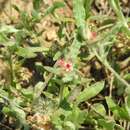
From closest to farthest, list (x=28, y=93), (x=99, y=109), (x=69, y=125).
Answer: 1. (x=69, y=125)
2. (x=28, y=93)
3. (x=99, y=109)

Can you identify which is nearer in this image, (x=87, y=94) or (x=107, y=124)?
(x=107, y=124)

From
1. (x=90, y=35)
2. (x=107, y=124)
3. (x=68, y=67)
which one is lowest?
(x=107, y=124)

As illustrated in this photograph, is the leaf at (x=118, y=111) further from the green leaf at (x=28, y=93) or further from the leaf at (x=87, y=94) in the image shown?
the green leaf at (x=28, y=93)

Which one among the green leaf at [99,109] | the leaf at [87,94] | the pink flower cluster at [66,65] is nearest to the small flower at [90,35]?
the pink flower cluster at [66,65]

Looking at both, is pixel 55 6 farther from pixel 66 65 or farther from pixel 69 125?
pixel 69 125

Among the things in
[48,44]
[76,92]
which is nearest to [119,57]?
[48,44]

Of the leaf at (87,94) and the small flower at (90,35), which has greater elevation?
the small flower at (90,35)

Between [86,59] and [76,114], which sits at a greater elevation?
[86,59]

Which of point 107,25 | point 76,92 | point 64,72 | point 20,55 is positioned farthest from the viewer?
point 107,25

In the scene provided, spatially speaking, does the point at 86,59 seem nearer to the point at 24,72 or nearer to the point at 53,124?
the point at 24,72

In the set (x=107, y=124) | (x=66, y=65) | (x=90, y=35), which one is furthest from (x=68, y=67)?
(x=107, y=124)

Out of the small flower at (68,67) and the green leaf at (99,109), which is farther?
the green leaf at (99,109)
